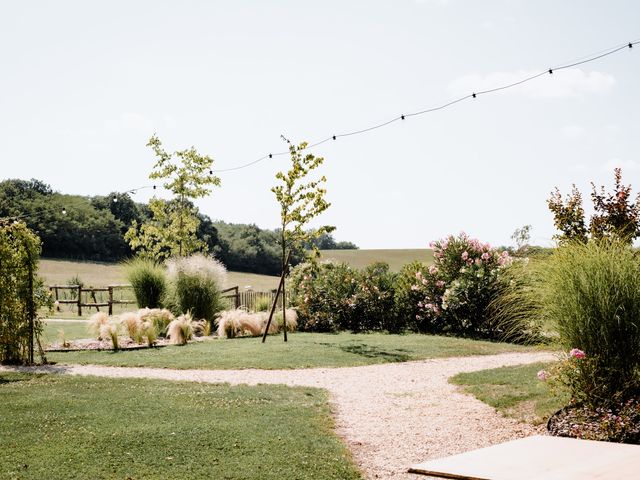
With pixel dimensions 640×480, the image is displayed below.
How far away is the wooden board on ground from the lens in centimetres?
249

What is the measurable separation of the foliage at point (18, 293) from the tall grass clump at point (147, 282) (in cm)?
508

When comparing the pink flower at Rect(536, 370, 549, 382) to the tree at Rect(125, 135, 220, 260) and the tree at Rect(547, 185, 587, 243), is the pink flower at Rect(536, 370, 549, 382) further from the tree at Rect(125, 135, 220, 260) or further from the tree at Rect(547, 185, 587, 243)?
the tree at Rect(125, 135, 220, 260)

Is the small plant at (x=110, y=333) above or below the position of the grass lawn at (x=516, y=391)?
above

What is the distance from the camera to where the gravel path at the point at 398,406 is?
5590 millimetres

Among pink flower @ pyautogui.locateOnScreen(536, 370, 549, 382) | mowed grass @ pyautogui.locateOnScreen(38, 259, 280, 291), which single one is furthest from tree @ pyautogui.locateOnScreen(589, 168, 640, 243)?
mowed grass @ pyautogui.locateOnScreen(38, 259, 280, 291)

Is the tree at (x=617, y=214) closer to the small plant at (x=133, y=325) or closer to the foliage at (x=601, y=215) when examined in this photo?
the foliage at (x=601, y=215)

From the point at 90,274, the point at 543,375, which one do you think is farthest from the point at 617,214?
the point at 90,274

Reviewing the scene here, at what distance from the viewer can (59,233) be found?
4444 centimetres

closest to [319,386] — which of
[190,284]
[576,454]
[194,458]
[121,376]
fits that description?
[121,376]

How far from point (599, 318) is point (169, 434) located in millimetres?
3972

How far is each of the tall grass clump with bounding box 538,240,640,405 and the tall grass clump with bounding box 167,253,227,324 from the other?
35.6 ft

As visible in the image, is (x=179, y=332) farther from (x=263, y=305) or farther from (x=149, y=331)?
(x=263, y=305)

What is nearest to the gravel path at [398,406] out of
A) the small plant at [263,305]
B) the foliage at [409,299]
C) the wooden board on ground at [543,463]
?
the wooden board on ground at [543,463]

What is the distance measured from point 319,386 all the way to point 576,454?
6.06m
